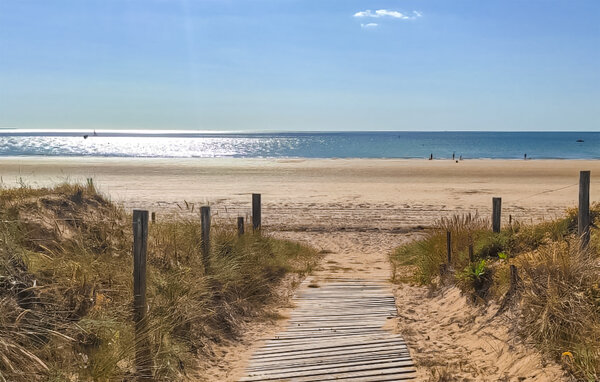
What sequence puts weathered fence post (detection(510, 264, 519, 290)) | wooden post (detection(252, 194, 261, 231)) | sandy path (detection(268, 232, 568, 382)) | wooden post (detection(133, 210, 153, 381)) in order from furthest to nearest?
wooden post (detection(252, 194, 261, 231)), weathered fence post (detection(510, 264, 519, 290)), sandy path (detection(268, 232, 568, 382)), wooden post (detection(133, 210, 153, 381))

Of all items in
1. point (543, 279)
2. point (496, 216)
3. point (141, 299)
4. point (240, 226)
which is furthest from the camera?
point (240, 226)

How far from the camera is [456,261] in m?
8.55

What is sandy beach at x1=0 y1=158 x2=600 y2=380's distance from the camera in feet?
19.7

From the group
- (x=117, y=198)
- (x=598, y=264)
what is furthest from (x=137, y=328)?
(x=117, y=198)

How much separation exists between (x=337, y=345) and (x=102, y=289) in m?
2.55

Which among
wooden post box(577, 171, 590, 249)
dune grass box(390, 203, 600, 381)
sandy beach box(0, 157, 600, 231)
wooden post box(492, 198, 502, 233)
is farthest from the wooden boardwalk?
sandy beach box(0, 157, 600, 231)

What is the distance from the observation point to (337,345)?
6.15 meters

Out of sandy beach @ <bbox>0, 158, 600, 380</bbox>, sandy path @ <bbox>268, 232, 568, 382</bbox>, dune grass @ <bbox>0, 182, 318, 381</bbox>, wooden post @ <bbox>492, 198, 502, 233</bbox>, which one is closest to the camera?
dune grass @ <bbox>0, 182, 318, 381</bbox>

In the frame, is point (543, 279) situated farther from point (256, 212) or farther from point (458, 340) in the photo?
point (256, 212)

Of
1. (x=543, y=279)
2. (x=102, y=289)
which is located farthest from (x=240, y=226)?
(x=543, y=279)

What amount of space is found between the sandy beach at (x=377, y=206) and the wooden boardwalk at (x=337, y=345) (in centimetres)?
21

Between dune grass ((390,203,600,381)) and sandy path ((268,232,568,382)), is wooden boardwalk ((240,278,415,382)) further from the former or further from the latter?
dune grass ((390,203,600,381))

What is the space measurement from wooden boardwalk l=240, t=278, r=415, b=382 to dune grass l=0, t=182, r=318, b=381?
65 centimetres

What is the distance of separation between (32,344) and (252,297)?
3861 mm
